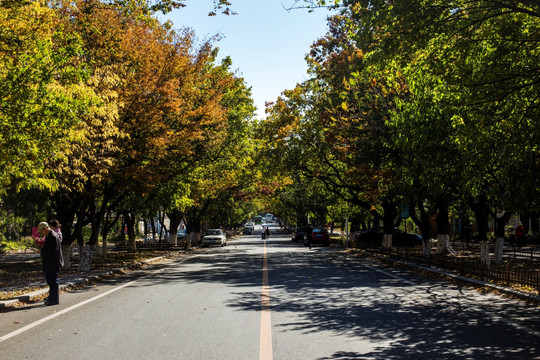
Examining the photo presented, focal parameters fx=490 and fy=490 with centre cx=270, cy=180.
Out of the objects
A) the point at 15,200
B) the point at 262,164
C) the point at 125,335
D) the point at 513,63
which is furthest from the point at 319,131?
the point at 125,335

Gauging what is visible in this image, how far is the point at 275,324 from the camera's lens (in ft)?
25.6

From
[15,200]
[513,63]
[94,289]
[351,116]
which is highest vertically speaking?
[351,116]

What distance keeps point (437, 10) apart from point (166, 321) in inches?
294

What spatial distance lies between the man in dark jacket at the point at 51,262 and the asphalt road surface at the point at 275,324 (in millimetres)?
347

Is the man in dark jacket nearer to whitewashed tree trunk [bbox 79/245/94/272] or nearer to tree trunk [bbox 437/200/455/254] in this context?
whitewashed tree trunk [bbox 79/245/94/272]

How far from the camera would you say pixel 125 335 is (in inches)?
279

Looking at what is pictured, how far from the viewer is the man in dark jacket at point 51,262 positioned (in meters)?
10.2

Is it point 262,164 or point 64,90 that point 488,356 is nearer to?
point 64,90

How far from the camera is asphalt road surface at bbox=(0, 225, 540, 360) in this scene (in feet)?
20.2

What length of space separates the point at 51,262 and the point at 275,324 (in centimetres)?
527

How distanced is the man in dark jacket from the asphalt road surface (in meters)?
0.35

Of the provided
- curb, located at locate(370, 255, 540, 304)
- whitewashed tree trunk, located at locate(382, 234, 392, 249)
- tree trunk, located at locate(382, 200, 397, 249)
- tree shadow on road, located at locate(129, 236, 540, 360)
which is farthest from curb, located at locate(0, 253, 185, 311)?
tree trunk, located at locate(382, 200, 397, 249)

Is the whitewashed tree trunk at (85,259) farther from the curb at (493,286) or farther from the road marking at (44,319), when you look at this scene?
the curb at (493,286)

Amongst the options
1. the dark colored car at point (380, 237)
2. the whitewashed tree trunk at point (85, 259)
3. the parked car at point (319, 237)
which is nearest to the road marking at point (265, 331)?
the whitewashed tree trunk at point (85, 259)
